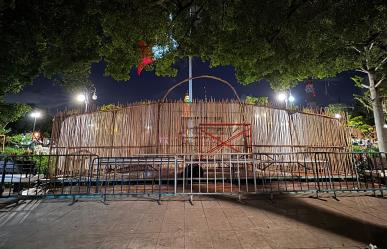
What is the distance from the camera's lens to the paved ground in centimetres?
323

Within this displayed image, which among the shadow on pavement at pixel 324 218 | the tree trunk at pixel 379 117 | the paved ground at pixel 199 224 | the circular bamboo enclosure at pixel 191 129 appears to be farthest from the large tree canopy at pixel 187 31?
the shadow on pavement at pixel 324 218

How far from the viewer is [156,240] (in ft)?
10.8

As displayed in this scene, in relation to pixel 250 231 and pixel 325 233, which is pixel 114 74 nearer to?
pixel 250 231

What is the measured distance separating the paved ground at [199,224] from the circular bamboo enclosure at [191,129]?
17.0ft

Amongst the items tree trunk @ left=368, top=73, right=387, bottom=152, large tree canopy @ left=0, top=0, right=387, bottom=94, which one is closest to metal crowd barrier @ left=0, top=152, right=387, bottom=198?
tree trunk @ left=368, top=73, right=387, bottom=152

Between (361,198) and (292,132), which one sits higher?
(292,132)

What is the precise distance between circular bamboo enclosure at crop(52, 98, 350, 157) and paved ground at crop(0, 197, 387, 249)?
5.20m

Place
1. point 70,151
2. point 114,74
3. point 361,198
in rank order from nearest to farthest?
point 361,198 < point 114,74 < point 70,151

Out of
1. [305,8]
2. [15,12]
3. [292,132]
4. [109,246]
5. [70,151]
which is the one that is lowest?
[109,246]

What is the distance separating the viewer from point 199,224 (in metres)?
3.93

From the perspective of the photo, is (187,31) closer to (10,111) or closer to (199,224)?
(199,224)

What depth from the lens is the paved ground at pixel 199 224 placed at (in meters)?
3.23

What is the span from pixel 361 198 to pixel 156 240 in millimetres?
5617

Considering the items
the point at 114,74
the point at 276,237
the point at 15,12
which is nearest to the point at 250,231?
the point at 276,237
